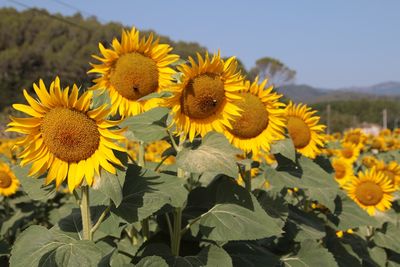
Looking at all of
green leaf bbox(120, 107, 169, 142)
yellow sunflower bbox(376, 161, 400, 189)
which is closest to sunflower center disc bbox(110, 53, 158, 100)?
green leaf bbox(120, 107, 169, 142)

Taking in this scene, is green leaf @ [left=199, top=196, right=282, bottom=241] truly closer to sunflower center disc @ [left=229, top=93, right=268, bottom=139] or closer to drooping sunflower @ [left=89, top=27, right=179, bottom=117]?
sunflower center disc @ [left=229, top=93, right=268, bottom=139]

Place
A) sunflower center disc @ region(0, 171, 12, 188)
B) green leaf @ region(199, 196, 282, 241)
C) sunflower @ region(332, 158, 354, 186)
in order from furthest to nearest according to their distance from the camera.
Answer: sunflower center disc @ region(0, 171, 12, 188), sunflower @ region(332, 158, 354, 186), green leaf @ region(199, 196, 282, 241)

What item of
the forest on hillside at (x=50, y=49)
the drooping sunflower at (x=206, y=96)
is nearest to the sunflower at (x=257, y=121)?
the drooping sunflower at (x=206, y=96)

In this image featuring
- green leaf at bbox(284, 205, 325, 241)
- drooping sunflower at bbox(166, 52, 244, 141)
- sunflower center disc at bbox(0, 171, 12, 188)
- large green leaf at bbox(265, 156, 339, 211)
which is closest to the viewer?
drooping sunflower at bbox(166, 52, 244, 141)

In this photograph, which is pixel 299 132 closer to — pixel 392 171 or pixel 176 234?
pixel 176 234

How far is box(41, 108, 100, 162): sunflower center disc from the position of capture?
66.8 inches

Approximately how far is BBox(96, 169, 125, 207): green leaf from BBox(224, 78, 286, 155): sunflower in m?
0.82

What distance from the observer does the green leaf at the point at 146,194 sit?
1837 millimetres

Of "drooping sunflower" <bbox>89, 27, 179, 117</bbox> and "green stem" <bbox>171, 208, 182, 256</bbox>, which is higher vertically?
"drooping sunflower" <bbox>89, 27, 179, 117</bbox>

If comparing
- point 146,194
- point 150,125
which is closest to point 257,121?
point 150,125

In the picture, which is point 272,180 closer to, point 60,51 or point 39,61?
point 39,61

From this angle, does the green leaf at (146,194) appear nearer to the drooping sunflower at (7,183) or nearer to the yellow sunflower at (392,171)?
the yellow sunflower at (392,171)

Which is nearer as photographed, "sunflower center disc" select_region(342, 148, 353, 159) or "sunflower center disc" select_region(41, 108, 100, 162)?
"sunflower center disc" select_region(41, 108, 100, 162)

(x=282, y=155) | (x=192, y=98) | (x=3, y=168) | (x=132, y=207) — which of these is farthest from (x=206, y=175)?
(x=3, y=168)
